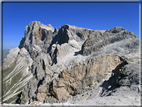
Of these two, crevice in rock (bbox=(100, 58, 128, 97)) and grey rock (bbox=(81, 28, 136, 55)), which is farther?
grey rock (bbox=(81, 28, 136, 55))

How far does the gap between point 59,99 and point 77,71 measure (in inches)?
250

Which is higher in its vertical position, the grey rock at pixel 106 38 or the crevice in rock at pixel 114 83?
the grey rock at pixel 106 38

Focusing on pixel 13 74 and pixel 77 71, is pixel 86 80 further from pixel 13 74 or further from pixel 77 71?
pixel 13 74

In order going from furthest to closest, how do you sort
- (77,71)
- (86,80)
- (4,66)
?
1. (4,66)
2. (77,71)
3. (86,80)

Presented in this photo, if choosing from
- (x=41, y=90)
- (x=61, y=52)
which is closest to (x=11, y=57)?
(x=61, y=52)

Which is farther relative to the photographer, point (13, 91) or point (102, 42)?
point (13, 91)

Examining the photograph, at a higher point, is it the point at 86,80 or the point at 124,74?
the point at 124,74

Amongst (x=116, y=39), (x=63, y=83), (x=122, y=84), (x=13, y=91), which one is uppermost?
(x=116, y=39)

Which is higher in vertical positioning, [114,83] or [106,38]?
[106,38]

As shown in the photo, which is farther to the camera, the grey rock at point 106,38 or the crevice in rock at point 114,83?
the grey rock at point 106,38

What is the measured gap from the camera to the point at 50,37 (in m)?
84.9

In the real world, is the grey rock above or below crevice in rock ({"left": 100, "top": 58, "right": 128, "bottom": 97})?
above

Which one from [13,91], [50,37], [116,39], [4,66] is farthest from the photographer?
[4,66]

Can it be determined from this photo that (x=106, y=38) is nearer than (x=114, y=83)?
No
